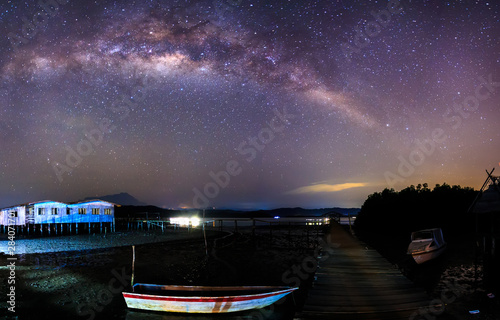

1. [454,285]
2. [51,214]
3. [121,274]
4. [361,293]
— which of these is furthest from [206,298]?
[51,214]

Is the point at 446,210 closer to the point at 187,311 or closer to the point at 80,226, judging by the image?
the point at 187,311

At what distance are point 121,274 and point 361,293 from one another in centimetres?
1577

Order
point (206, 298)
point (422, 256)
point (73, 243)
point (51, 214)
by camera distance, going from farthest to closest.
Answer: point (51, 214), point (73, 243), point (422, 256), point (206, 298)

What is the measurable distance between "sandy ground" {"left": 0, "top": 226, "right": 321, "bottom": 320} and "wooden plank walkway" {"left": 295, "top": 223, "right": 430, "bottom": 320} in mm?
2085

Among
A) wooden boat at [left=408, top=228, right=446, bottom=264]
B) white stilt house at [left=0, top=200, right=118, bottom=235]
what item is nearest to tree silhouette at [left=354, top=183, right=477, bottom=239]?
→ wooden boat at [left=408, top=228, right=446, bottom=264]

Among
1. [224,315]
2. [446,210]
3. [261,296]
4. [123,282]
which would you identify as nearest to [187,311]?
[224,315]

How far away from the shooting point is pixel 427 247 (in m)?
22.6

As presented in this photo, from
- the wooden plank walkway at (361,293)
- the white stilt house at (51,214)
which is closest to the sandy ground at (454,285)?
the wooden plank walkway at (361,293)

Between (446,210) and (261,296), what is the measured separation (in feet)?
180

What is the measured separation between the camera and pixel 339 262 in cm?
1722

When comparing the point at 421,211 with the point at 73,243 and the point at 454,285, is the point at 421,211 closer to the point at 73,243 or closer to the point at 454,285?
the point at 454,285

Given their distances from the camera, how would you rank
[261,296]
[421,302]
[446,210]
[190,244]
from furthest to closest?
[446,210] → [190,244] → [261,296] → [421,302]

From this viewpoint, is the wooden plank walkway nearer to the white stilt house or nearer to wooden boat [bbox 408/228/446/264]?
wooden boat [bbox 408/228/446/264]

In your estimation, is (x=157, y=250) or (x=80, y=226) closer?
(x=157, y=250)
